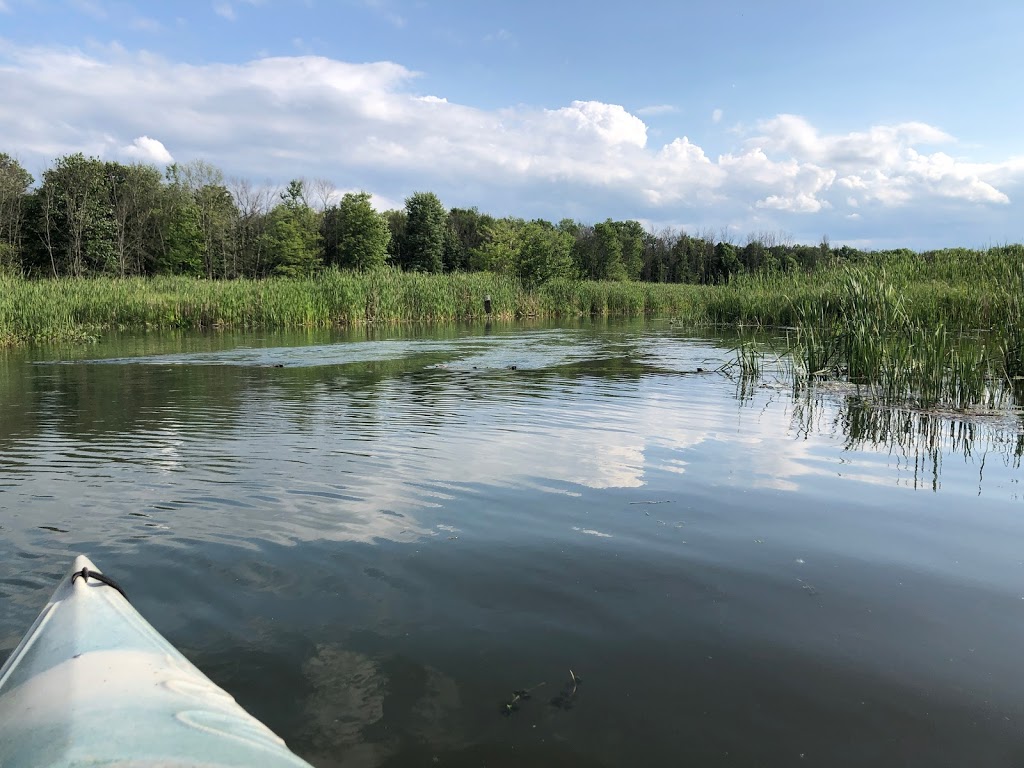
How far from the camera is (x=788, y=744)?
192 centimetres

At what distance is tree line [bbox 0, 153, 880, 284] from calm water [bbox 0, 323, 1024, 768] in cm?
2956

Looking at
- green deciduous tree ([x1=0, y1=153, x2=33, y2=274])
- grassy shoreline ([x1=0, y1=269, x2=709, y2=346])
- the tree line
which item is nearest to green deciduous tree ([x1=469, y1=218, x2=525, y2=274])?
the tree line

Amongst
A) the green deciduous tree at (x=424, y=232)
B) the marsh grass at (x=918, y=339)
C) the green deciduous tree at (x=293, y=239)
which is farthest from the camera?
the green deciduous tree at (x=424, y=232)

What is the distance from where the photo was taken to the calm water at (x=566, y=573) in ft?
6.62

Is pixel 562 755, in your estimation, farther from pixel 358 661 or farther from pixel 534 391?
pixel 534 391

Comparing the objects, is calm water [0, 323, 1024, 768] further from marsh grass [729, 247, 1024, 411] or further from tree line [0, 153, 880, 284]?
tree line [0, 153, 880, 284]

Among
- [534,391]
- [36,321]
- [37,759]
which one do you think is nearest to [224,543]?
[37,759]

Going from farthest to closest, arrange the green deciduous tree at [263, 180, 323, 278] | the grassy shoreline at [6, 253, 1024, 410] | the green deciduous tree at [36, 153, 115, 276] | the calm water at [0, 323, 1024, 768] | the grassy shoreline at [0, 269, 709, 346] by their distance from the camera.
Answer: the green deciduous tree at [263, 180, 323, 278] → the green deciduous tree at [36, 153, 115, 276] → the grassy shoreline at [0, 269, 709, 346] → the grassy shoreline at [6, 253, 1024, 410] → the calm water at [0, 323, 1024, 768]

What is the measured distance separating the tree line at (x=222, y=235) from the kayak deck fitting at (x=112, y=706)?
33.2 meters

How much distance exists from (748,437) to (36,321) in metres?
17.1

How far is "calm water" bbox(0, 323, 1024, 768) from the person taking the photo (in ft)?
6.62

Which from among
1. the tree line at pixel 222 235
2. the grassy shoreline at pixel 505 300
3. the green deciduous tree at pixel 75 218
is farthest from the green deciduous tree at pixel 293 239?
the grassy shoreline at pixel 505 300

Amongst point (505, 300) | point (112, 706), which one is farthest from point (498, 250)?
point (112, 706)

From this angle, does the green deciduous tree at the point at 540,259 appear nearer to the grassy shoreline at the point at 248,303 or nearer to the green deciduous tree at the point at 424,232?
the grassy shoreline at the point at 248,303
